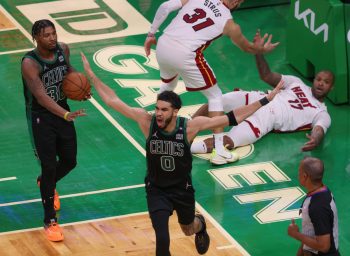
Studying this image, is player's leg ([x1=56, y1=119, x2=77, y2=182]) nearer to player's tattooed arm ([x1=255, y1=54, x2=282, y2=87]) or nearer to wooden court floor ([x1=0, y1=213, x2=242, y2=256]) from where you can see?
wooden court floor ([x1=0, y1=213, x2=242, y2=256])

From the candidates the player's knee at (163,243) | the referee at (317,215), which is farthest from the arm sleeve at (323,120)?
the referee at (317,215)

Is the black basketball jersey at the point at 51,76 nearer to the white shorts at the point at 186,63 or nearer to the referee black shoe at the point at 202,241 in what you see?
the referee black shoe at the point at 202,241

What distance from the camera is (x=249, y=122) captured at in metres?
13.6

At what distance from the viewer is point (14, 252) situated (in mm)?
11148

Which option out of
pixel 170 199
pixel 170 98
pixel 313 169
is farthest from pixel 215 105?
pixel 313 169

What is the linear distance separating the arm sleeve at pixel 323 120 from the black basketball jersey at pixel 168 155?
12.0 ft

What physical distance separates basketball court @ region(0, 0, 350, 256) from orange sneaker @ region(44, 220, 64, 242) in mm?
64

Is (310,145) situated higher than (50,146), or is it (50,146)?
(50,146)

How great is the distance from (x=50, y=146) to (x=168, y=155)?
5.15ft

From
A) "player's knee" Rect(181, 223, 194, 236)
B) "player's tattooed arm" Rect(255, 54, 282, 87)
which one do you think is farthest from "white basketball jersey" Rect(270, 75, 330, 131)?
"player's knee" Rect(181, 223, 194, 236)

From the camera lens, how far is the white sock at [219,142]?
13047 millimetres

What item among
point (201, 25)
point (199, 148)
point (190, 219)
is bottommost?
point (199, 148)

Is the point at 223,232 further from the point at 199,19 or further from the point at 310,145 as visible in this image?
the point at 199,19

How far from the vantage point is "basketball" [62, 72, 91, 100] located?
11.1 m
